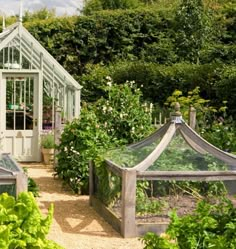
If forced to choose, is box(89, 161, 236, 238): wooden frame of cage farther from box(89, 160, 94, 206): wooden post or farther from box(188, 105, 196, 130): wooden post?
box(188, 105, 196, 130): wooden post

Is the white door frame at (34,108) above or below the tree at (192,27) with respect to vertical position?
below

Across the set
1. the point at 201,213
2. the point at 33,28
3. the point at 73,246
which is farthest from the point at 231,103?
the point at 201,213

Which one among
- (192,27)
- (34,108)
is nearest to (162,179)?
(34,108)

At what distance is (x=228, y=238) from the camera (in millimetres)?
4191

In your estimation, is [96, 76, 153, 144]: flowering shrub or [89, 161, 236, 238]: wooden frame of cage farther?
[96, 76, 153, 144]: flowering shrub

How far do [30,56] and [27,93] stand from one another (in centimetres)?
77

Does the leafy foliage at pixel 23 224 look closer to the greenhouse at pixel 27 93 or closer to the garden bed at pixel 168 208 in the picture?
the garden bed at pixel 168 208

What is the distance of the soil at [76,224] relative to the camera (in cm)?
701

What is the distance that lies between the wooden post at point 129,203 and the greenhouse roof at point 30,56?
6.93 metres

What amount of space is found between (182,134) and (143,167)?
3.01ft

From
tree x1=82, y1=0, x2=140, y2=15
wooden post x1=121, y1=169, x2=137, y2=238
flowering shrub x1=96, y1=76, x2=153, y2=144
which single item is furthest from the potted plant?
tree x1=82, y1=0, x2=140, y2=15

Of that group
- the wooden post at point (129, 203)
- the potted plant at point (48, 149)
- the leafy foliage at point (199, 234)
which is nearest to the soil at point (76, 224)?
the wooden post at point (129, 203)

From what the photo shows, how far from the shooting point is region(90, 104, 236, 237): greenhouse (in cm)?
734

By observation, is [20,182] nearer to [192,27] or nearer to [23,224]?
[23,224]
